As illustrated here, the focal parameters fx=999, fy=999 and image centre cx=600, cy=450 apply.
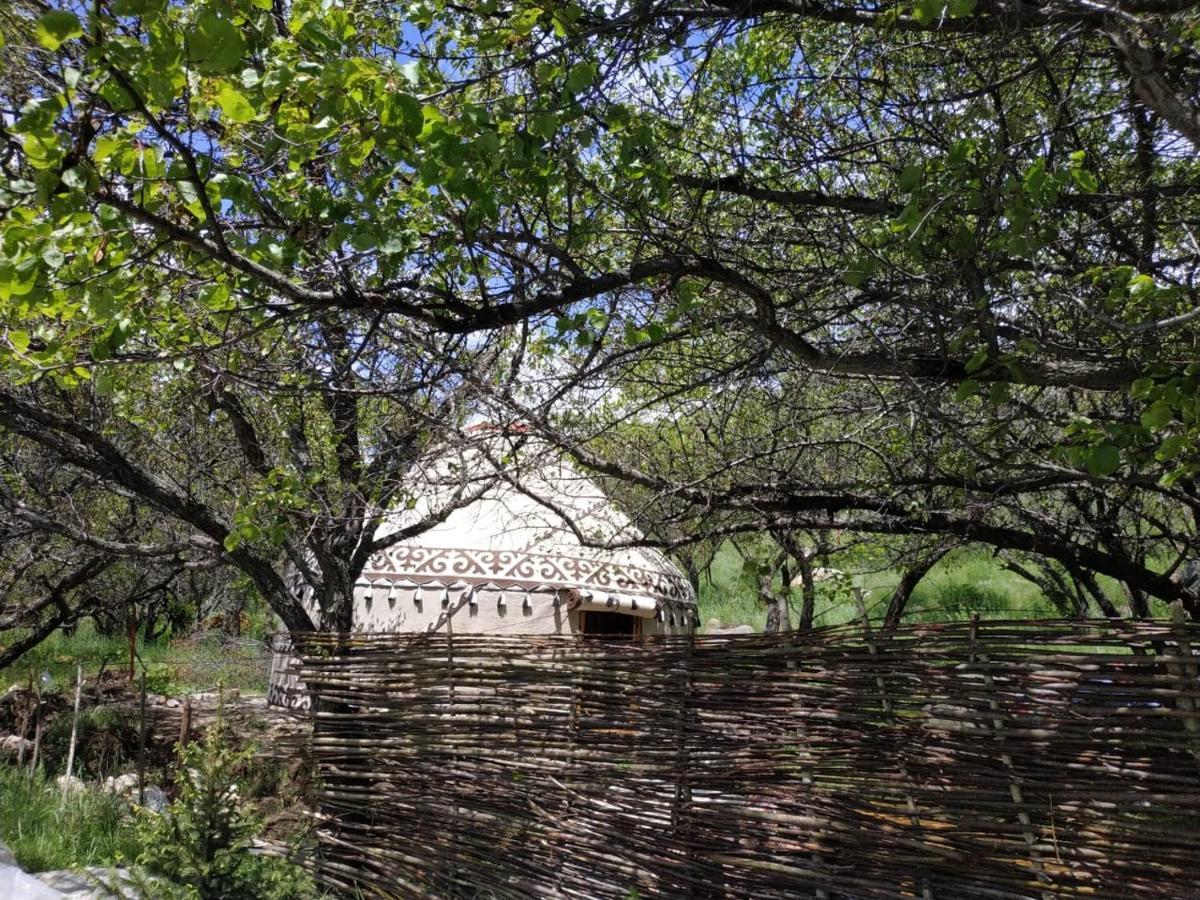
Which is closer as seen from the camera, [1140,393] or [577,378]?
[1140,393]

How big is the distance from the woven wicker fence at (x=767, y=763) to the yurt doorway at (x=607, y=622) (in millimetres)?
5959

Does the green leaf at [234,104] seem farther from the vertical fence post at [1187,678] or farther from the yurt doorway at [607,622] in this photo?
the yurt doorway at [607,622]

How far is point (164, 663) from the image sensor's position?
16047mm

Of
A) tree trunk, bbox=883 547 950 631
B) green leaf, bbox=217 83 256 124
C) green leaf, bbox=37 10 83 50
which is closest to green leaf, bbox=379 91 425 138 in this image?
green leaf, bbox=217 83 256 124

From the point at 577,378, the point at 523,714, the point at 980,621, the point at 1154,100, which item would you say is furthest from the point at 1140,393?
the point at 523,714

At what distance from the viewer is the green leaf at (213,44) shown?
2.23 m

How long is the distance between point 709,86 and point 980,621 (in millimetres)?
3194

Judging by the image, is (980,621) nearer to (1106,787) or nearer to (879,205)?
(1106,787)

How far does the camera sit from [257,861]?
220 inches

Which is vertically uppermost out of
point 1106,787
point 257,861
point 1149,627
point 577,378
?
point 577,378

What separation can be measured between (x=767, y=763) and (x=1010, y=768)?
3.42ft

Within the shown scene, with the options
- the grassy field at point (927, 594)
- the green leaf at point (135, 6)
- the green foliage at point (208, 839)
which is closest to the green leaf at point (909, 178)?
the green leaf at point (135, 6)

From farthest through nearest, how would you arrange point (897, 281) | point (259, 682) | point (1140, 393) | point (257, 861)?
point (259, 682), point (257, 861), point (897, 281), point (1140, 393)

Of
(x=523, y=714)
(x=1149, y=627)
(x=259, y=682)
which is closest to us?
(x=1149, y=627)
